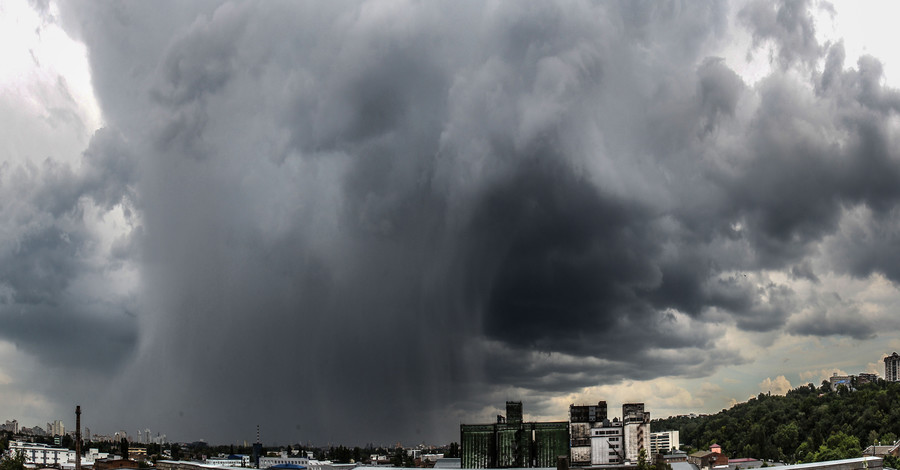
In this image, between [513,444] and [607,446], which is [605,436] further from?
[513,444]

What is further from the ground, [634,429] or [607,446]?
[634,429]

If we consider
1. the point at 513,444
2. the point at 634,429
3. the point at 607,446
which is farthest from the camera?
the point at 634,429

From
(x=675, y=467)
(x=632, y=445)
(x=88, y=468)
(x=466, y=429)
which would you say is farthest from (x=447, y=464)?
(x=88, y=468)

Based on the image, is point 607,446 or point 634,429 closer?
point 607,446

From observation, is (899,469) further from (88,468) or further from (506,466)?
(88,468)

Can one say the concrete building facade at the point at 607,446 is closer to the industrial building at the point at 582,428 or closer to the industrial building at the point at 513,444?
the industrial building at the point at 582,428

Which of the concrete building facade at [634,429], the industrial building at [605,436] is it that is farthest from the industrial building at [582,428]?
the concrete building facade at [634,429]

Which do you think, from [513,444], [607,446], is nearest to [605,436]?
[607,446]

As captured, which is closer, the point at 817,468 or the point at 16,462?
the point at 817,468
